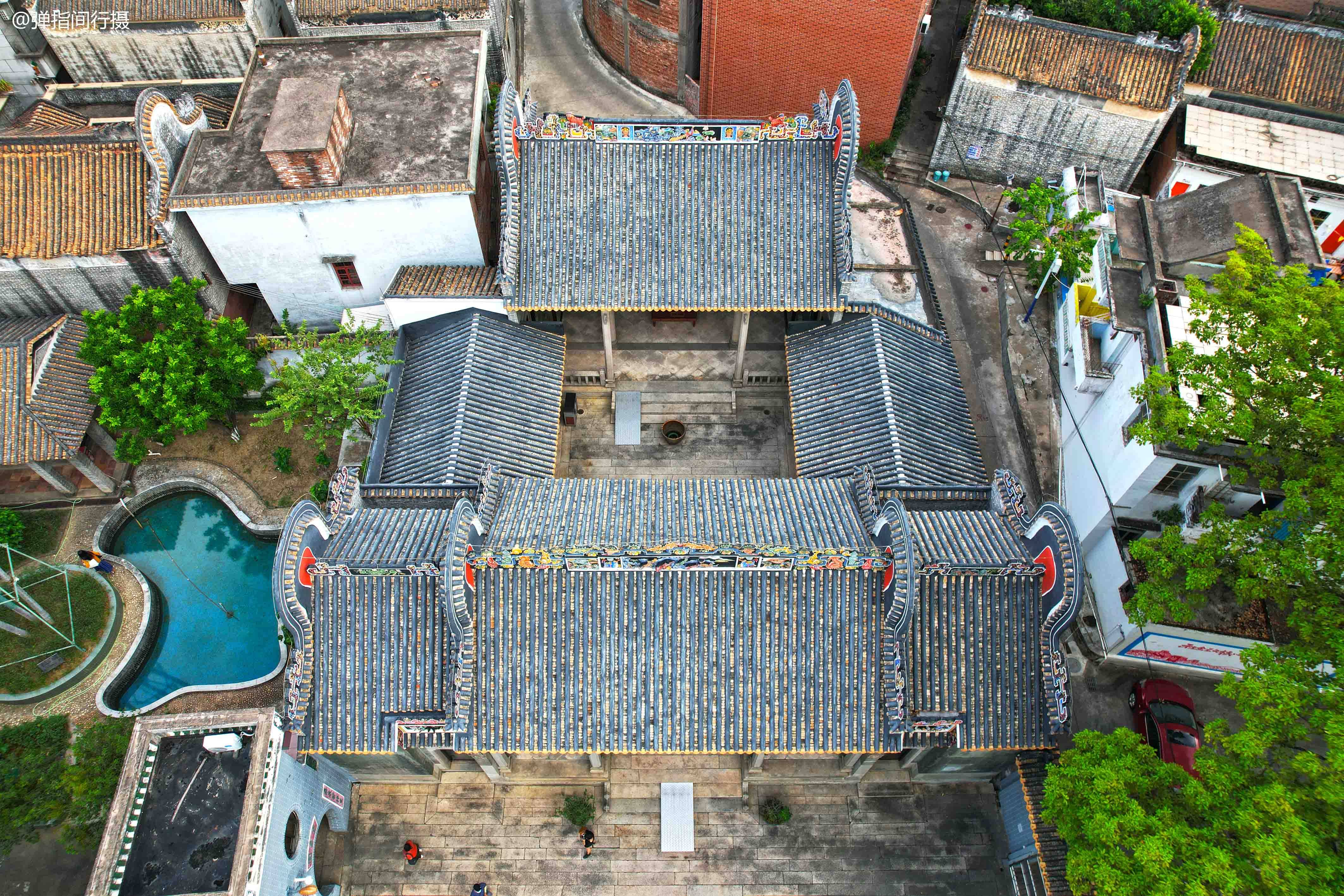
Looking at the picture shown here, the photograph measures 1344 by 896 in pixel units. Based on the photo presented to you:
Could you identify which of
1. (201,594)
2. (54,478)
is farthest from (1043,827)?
(54,478)

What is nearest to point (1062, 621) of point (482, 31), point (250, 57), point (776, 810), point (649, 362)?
point (776, 810)

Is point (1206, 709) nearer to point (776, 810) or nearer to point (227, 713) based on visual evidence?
point (776, 810)

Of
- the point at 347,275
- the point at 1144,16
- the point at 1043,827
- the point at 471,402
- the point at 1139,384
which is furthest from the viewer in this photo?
the point at 1144,16

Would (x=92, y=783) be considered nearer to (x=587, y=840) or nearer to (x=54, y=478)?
(x=54, y=478)

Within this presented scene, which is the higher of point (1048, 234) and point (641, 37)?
point (641, 37)

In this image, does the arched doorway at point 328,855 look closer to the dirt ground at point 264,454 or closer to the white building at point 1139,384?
the dirt ground at point 264,454

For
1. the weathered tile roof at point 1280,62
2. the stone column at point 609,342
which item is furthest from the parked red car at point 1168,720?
the weathered tile roof at point 1280,62

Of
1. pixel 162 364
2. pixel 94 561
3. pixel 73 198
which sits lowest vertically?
pixel 94 561
